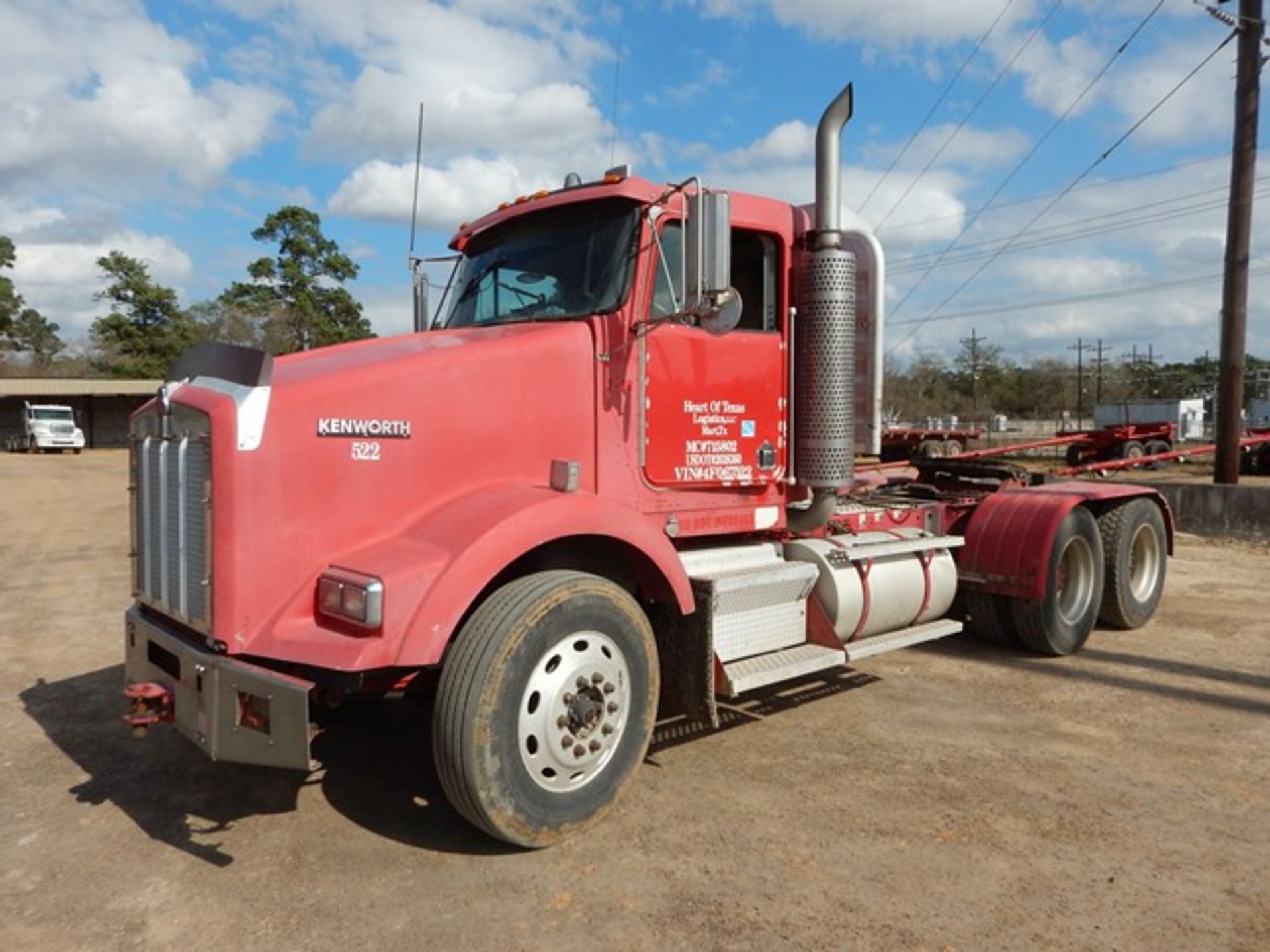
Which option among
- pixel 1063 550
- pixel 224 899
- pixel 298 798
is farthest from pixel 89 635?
pixel 1063 550

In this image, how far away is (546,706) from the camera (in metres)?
3.69

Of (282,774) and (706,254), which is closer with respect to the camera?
(706,254)

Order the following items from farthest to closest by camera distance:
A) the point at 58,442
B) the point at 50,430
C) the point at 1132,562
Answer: the point at 58,442 → the point at 50,430 → the point at 1132,562

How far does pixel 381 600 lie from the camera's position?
3.30m

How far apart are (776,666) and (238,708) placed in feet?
8.37

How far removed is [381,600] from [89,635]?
5.47m

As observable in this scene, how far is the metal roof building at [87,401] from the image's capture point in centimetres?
4691

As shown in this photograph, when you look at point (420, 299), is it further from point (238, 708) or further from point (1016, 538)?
point (1016, 538)

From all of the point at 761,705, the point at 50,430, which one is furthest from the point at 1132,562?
the point at 50,430

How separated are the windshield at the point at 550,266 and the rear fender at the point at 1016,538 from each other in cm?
381

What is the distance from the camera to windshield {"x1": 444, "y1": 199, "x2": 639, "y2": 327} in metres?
4.45

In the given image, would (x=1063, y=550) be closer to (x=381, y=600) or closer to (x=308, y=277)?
(x=381, y=600)

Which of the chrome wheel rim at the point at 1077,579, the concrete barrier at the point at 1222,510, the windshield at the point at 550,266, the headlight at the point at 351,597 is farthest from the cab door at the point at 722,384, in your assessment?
the concrete barrier at the point at 1222,510

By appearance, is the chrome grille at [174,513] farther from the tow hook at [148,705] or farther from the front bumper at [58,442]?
the front bumper at [58,442]
